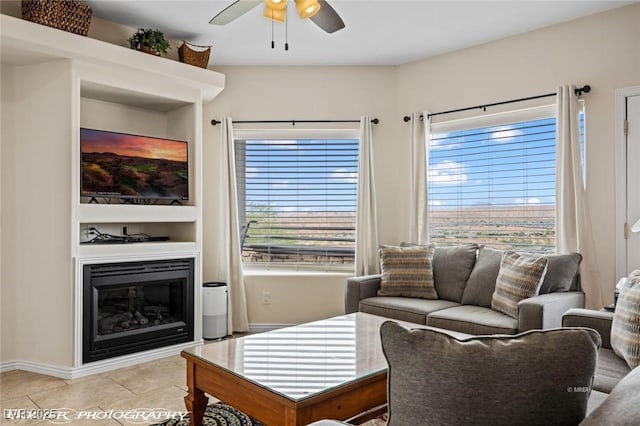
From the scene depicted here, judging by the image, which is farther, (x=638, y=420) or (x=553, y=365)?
(x=553, y=365)

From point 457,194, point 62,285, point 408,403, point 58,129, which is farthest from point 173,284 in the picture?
point 408,403

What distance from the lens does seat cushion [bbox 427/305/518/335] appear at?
3092 millimetres

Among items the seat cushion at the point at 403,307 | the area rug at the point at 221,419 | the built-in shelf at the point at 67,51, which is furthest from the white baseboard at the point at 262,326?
the built-in shelf at the point at 67,51

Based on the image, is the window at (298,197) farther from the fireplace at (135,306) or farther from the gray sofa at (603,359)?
the gray sofa at (603,359)

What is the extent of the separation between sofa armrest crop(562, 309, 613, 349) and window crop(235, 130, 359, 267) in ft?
8.35

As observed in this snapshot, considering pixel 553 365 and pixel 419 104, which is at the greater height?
pixel 419 104

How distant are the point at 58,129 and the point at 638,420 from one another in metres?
3.71

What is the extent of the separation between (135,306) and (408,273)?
2.30 m

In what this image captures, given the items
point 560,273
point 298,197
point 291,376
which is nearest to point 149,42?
point 298,197

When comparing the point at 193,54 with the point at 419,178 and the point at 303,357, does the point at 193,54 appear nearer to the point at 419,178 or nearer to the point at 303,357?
the point at 419,178

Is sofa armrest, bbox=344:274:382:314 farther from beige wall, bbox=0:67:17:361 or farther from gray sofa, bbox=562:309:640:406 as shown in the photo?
beige wall, bbox=0:67:17:361

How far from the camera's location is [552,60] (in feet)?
12.7

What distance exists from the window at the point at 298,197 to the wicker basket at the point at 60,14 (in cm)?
187

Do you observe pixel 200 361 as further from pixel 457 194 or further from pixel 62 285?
pixel 457 194
